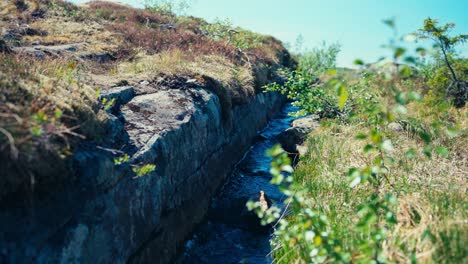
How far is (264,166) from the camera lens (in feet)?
36.8

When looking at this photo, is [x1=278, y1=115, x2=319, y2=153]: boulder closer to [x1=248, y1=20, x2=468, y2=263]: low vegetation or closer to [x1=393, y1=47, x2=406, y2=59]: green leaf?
[x1=248, y1=20, x2=468, y2=263]: low vegetation

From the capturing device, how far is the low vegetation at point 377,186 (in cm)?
337

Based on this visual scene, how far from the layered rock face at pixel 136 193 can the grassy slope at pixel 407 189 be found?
6.87 ft

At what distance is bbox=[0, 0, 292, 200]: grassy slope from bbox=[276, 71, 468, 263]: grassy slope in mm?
3217

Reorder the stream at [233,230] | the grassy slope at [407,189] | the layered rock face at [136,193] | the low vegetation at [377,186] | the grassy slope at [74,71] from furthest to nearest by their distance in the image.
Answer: the stream at [233,230] < the grassy slope at [407,189] < the layered rock face at [136,193] < the grassy slope at [74,71] < the low vegetation at [377,186]

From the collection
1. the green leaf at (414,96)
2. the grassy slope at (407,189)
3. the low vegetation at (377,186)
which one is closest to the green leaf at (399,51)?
the low vegetation at (377,186)

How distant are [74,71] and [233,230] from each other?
14.4ft

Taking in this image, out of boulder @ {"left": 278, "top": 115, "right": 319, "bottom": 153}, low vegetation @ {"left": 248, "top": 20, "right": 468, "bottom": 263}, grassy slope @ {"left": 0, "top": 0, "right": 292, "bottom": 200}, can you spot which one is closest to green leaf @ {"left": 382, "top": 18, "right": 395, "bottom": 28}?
low vegetation @ {"left": 248, "top": 20, "right": 468, "bottom": 263}

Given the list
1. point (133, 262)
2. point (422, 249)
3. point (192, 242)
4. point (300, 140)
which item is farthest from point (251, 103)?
point (422, 249)

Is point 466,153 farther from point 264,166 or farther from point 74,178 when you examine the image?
point 74,178

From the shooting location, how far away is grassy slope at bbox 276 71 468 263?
3.92 meters

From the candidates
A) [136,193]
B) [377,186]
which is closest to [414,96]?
[377,186]

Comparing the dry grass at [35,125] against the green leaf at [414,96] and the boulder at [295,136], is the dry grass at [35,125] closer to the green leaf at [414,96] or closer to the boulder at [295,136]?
the green leaf at [414,96]

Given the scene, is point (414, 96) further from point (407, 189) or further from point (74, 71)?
point (74, 71)
